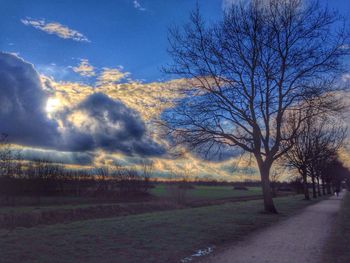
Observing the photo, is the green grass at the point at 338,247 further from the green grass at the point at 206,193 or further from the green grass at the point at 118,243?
the green grass at the point at 206,193

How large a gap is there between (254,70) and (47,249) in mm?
17945

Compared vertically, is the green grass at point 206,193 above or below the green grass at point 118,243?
above

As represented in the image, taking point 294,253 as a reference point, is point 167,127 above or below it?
above

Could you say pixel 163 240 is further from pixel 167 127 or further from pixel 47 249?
pixel 167 127

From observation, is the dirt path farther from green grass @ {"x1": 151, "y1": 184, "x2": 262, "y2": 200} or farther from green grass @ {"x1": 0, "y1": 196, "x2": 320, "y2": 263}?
green grass @ {"x1": 151, "y1": 184, "x2": 262, "y2": 200}

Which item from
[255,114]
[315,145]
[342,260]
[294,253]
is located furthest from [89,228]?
[315,145]

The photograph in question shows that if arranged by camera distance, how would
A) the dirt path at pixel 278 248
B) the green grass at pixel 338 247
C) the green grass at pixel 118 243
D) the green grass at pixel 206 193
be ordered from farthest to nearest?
the green grass at pixel 206 193 → the green grass at pixel 338 247 → the dirt path at pixel 278 248 → the green grass at pixel 118 243

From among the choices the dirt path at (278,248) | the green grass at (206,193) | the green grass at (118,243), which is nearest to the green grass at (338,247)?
the dirt path at (278,248)

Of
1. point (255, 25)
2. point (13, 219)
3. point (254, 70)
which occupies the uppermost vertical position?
point (255, 25)

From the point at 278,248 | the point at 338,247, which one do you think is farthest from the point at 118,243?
the point at 338,247

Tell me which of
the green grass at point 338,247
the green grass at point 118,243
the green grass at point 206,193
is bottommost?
the green grass at point 338,247

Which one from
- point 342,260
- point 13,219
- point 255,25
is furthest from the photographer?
point 13,219

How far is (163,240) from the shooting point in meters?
12.3

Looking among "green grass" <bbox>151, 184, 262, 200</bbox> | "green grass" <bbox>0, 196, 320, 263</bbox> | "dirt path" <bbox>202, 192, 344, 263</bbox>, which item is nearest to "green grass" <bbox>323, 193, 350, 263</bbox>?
"dirt path" <bbox>202, 192, 344, 263</bbox>
